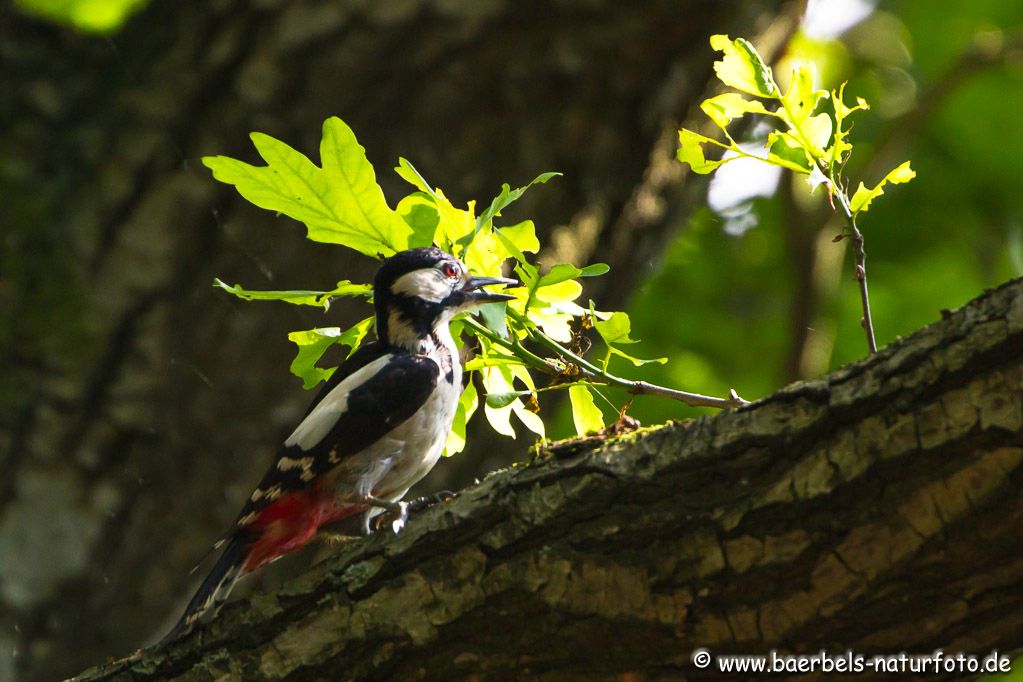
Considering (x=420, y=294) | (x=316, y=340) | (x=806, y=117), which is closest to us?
(x=806, y=117)


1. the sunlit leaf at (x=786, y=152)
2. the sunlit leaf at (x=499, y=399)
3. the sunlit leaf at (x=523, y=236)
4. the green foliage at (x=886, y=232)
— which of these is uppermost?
the green foliage at (x=886, y=232)

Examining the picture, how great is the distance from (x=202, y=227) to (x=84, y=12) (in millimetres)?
1145

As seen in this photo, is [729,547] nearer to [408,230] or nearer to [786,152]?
[786,152]

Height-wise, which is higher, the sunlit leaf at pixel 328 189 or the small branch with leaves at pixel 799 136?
the small branch with leaves at pixel 799 136

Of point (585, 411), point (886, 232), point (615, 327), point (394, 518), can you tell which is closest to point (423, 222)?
point (615, 327)

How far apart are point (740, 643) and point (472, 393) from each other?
82 centimetres

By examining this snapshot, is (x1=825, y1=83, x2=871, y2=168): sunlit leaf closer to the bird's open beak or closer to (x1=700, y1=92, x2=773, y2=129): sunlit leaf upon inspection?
(x1=700, y1=92, x2=773, y2=129): sunlit leaf

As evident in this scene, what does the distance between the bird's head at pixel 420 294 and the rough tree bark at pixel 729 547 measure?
56 centimetres

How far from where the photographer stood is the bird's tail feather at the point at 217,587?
2.67 meters

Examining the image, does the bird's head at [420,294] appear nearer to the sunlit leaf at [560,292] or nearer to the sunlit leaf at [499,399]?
the sunlit leaf at [560,292]

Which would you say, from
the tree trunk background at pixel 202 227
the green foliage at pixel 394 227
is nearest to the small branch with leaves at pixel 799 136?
the green foliage at pixel 394 227

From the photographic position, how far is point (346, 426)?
9.59ft

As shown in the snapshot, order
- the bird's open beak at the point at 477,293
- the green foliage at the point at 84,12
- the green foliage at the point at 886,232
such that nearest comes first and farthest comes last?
the bird's open beak at the point at 477,293
the green foliage at the point at 84,12
the green foliage at the point at 886,232

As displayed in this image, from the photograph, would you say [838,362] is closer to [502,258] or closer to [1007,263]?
[1007,263]
